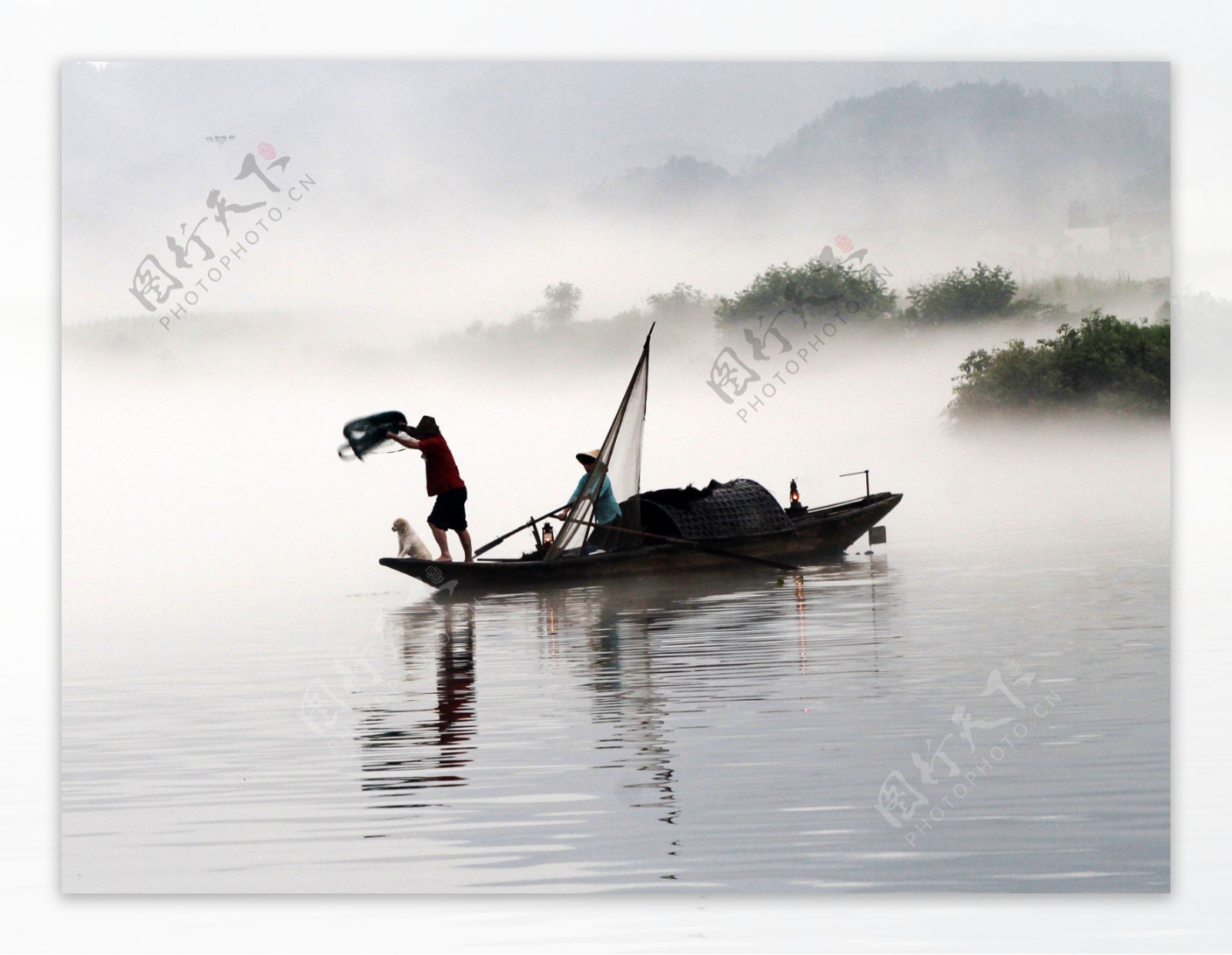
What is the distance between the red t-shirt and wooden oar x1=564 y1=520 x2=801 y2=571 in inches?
33.7

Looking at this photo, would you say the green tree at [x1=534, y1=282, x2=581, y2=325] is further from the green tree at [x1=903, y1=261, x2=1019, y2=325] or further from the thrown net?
the green tree at [x1=903, y1=261, x2=1019, y2=325]

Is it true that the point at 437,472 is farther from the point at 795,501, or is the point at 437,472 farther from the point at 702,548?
the point at 702,548

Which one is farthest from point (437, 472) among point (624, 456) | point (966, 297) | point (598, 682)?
point (966, 297)

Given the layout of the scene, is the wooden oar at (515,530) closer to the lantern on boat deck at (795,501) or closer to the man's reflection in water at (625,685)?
the man's reflection in water at (625,685)

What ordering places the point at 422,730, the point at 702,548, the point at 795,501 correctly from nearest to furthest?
the point at 422,730, the point at 795,501, the point at 702,548

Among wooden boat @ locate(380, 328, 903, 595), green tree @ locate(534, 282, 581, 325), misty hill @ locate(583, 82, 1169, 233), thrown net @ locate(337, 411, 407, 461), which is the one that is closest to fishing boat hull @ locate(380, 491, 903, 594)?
wooden boat @ locate(380, 328, 903, 595)

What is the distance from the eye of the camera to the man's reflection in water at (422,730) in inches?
181

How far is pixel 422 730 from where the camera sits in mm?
4836

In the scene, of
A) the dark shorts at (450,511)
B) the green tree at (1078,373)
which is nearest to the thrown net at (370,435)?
the dark shorts at (450,511)

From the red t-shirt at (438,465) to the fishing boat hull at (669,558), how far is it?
307 millimetres

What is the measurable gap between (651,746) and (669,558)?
1.96m

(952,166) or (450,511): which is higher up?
(952,166)
